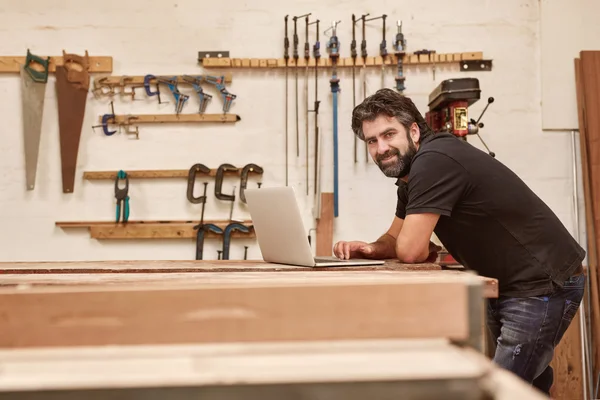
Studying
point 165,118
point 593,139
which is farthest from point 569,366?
point 165,118

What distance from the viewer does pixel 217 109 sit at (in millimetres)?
3852

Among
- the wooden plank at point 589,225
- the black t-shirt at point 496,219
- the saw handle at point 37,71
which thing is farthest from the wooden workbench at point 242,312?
the saw handle at point 37,71

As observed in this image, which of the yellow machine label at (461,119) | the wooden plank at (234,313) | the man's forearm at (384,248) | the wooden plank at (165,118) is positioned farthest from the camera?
the wooden plank at (165,118)

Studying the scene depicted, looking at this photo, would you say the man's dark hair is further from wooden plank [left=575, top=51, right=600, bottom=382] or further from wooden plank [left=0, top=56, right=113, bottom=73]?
wooden plank [left=0, top=56, right=113, bottom=73]

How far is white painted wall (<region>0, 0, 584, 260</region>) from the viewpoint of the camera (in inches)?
151

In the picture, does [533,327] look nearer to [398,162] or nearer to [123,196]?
[398,162]

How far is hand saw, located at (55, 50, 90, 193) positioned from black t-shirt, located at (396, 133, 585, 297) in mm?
2623

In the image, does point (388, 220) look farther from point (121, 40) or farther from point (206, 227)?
point (121, 40)

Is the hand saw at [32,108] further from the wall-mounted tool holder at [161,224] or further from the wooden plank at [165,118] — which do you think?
the wooden plank at [165,118]

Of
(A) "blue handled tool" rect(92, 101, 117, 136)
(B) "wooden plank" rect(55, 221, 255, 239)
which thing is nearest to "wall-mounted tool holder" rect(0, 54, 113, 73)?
(A) "blue handled tool" rect(92, 101, 117, 136)

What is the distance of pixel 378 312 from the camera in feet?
2.84

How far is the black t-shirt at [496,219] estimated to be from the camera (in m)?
1.97

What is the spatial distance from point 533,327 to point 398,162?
0.82 m

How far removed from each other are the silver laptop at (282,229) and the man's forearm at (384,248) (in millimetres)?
306
